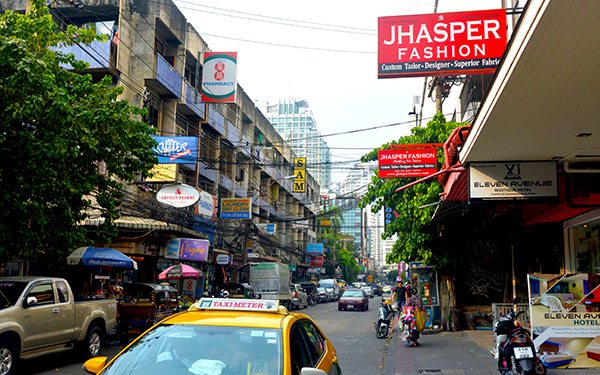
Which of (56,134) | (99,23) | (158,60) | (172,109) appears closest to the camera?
(56,134)

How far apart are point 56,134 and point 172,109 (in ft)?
61.8

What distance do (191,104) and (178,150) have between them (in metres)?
10.1

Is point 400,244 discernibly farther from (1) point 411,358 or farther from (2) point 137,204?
(2) point 137,204

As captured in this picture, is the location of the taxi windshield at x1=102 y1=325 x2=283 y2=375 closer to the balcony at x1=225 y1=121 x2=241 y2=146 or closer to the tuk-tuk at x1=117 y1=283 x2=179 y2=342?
the tuk-tuk at x1=117 y1=283 x2=179 y2=342

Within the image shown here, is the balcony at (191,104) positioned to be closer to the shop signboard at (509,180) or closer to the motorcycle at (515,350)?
the shop signboard at (509,180)

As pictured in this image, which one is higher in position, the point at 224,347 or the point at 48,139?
the point at 48,139

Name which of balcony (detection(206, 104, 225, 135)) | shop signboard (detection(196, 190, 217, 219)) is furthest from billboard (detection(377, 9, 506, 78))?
balcony (detection(206, 104, 225, 135))

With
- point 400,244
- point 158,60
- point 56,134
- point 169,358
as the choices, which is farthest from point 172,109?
Result: point 169,358

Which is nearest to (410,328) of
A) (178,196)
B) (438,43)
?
(438,43)

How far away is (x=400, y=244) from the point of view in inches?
806

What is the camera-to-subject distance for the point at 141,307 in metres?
16.8

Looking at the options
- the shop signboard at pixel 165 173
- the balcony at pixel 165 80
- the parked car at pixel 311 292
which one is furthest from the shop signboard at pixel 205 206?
the parked car at pixel 311 292

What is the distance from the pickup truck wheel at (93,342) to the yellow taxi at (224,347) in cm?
906

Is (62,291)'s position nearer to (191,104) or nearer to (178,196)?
(178,196)
